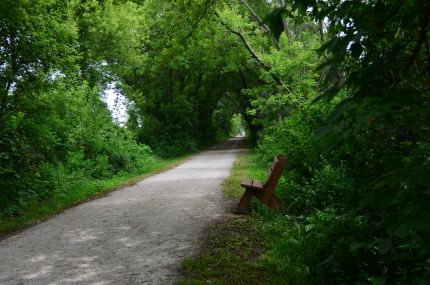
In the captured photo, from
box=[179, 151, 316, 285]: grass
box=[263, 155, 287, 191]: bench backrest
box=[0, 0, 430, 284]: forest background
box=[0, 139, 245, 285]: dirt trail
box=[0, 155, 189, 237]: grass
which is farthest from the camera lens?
box=[0, 155, 189, 237]: grass

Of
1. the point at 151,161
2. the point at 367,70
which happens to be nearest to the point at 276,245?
the point at 367,70

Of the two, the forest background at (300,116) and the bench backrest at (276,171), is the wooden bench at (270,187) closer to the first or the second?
the bench backrest at (276,171)

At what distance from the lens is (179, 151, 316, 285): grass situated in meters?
5.16

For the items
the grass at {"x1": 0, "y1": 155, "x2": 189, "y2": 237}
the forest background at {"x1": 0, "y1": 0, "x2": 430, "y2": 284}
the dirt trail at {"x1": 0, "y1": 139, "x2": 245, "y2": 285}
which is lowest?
the dirt trail at {"x1": 0, "y1": 139, "x2": 245, "y2": 285}

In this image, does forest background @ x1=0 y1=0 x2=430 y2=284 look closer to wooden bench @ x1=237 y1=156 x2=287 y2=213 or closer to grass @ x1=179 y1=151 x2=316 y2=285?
grass @ x1=179 y1=151 x2=316 y2=285

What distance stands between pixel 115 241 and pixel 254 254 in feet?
7.86

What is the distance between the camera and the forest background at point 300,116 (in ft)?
6.12

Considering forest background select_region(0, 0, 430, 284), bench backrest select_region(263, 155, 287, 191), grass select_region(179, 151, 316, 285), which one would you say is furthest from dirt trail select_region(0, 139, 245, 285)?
forest background select_region(0, 0, 430, 284)

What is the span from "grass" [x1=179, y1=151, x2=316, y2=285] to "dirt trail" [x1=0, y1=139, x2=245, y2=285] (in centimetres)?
32

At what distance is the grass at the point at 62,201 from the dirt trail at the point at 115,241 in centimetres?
37

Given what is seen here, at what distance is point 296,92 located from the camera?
11.9 meters

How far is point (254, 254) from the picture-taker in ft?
20.2

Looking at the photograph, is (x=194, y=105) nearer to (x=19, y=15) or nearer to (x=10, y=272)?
(x=19, y=15)

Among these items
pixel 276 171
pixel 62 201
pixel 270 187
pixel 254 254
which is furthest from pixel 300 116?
pixel 62 201
